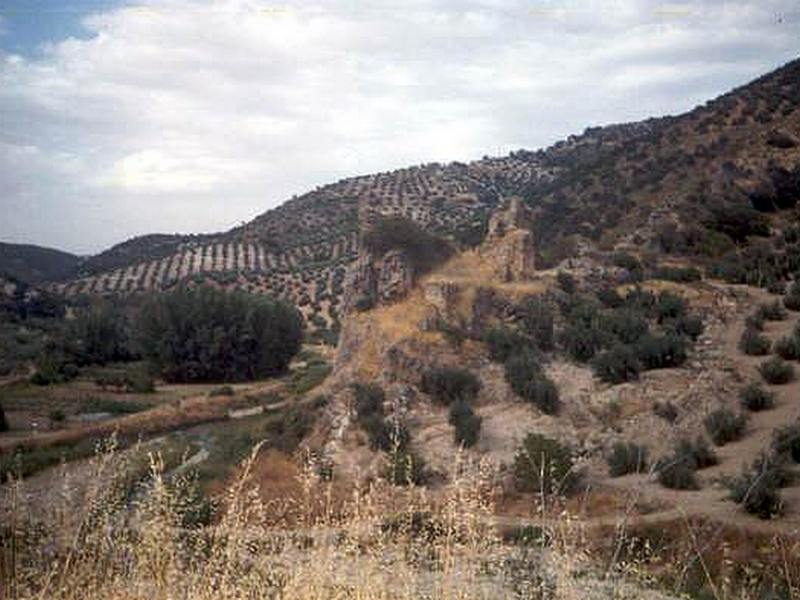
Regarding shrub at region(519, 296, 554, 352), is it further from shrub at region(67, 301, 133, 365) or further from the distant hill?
the distant hill

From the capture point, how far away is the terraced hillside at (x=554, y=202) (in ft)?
111

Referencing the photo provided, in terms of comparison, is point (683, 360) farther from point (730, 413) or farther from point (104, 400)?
point (104, 400)

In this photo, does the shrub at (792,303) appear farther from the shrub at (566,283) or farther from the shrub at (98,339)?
the shrub at (98,339)

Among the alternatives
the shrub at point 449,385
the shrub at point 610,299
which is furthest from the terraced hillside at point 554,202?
the shrub at point 449,385

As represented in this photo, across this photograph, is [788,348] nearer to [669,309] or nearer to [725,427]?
[669,309]

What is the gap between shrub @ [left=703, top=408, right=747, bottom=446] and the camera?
15422 millimetres

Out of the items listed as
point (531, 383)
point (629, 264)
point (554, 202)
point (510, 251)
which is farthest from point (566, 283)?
point (554, 202)

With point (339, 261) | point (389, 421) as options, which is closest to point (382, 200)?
point (339, 261)

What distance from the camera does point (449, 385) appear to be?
63.4ft

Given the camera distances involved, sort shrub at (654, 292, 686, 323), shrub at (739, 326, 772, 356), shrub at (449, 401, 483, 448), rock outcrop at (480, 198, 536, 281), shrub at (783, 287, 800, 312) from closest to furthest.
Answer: shrub at (449, 401, 483, 448) < shrub at (739, 326, 772, 356) < shrub at (654, 292, 686, 323) < shrub at (783, 287, 800, 312) < rock outcrop at (480, 198, 536, 281)

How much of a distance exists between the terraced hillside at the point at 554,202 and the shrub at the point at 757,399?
12.3m

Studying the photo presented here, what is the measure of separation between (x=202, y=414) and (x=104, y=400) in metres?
5.39

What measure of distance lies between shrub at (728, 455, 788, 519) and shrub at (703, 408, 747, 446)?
8.24 feet

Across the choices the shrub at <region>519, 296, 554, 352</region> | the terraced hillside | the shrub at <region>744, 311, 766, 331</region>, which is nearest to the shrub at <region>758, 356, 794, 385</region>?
the shrub at <region>744, 311, 766, 331</region>
